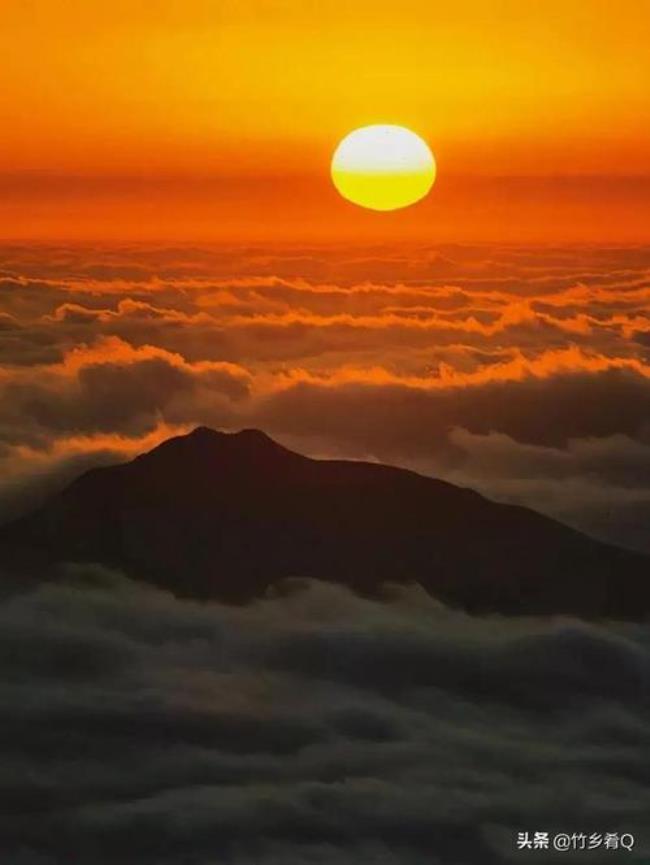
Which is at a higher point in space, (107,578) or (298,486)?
(298,486)

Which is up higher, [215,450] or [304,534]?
[215,450]

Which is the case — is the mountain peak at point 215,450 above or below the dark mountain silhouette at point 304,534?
above

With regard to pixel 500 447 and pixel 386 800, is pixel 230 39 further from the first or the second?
pixel 386 800

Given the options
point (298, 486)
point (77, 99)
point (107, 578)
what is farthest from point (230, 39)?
point (107, 578)

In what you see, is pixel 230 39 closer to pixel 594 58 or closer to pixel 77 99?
pixel 77 99

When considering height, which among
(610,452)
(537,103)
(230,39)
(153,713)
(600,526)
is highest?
(230,39)

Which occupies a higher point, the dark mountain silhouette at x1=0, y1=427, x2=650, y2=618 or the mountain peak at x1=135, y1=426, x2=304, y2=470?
the mountain peak at x1=135, y1=426, x2=304, y2=470
